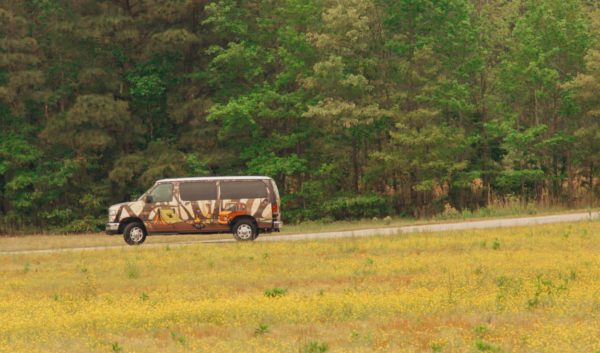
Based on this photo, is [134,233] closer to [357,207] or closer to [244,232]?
[244,232]

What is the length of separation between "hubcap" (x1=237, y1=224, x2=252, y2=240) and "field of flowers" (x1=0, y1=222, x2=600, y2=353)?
11.3 ft

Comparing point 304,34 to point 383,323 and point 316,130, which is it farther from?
point 383,323

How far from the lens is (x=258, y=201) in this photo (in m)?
32.2

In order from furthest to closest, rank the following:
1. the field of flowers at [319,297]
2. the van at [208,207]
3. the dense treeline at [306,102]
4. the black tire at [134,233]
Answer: the dense treeline at [306,102] < the black tire at [134,233] < the van at [208,207] < the field of flowers at [319,297]

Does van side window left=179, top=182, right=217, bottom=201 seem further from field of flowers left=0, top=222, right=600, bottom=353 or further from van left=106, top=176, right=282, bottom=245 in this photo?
field of flowers left=0, top=222, right=600, bottom=353

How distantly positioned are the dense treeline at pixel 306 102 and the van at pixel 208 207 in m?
13.8

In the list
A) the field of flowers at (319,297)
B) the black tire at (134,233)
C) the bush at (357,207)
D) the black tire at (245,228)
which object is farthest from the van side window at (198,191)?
the bush at (357,207)

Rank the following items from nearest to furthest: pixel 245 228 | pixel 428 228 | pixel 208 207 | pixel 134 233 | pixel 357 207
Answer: pixel 208 207, pixel 245 228, pixel 134 233, pixel 428 228, pixel 357 207

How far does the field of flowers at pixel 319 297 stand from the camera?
1341cm

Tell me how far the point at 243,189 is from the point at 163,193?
284 cm

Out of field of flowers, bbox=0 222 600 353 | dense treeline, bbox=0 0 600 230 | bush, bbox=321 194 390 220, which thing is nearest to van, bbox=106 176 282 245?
field of flowers, bbox=0 222 600 353

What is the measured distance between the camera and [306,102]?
159ft

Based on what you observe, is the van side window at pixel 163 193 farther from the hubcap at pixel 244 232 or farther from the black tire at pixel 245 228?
the hubcap at pixel 244 232

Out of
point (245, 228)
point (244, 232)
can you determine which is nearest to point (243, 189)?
point (245, 228)
